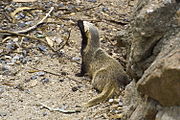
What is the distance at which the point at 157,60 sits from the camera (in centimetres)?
293

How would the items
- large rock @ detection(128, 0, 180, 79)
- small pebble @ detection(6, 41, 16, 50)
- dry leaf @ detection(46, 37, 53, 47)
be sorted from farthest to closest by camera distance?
dry leaf @ detection(46, 37, 53, 47) < small pebble @ detection(6, 41, 16, 50) < large rock @ detection(128, 0, 180, 79)

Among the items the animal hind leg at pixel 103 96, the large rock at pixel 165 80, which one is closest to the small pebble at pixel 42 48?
the animal hind leg at pixel 103 96

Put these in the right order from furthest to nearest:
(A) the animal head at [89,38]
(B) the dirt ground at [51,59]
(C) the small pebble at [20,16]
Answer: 1. (C) the small pebble at [20,16]
2. (A) the animal head at [89,38]
3. (B) the dirt ground at [51,59]

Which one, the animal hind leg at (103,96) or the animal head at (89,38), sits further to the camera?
the animal head at (89,38)

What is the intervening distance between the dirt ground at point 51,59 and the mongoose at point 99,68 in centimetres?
11

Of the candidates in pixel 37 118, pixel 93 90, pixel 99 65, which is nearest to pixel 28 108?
pixel 37 118

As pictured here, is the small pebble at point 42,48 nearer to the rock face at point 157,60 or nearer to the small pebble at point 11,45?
the small pebble at point 11,45

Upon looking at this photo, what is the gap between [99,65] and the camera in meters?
5.24

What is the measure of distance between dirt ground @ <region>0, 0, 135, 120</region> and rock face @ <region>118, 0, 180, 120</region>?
1.01 meters

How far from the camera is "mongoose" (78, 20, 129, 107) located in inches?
183

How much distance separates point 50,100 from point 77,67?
1004mm

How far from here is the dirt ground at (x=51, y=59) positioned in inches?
175

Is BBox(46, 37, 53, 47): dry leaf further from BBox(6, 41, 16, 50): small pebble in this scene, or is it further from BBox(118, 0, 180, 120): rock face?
BBox(118, 0, 180, 120): rock face

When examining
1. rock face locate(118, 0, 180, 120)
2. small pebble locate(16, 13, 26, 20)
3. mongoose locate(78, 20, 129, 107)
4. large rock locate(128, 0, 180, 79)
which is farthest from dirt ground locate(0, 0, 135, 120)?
large rock locate(128, 0, 180, 79)
